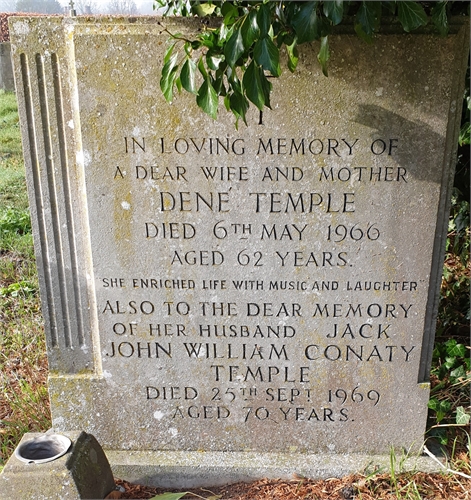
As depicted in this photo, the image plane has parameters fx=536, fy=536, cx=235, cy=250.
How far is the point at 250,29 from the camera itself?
5.96ft

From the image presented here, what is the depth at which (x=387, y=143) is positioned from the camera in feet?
7.77

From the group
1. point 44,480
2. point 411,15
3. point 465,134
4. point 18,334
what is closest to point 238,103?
point 411,15

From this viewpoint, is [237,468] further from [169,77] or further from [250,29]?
[250,29]

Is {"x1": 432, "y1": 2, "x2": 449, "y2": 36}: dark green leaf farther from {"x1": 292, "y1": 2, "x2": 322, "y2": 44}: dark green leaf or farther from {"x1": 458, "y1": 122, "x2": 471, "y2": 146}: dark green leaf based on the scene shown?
{"x1": 458, "y1": 122, "x2": 471, "y2": 146}: dark green leaf

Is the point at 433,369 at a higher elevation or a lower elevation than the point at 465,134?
lower

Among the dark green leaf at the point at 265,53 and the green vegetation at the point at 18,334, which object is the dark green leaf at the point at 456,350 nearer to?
the dark green leaf at the point at 265,53

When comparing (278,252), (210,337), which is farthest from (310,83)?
(210,337)

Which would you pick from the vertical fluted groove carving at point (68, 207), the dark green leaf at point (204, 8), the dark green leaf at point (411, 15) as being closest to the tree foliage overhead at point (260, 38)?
the dark green leaf at point (411, 15)

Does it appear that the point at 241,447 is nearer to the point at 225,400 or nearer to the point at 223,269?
the point at 225,400

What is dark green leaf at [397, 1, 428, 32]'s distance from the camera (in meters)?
1.93

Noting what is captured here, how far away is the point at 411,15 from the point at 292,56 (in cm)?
45

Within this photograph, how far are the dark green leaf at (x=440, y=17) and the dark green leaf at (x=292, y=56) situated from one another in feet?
1.79

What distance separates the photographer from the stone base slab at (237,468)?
9.03 feet

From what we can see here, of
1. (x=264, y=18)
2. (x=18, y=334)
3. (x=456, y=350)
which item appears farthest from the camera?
(x=18, y=334)
